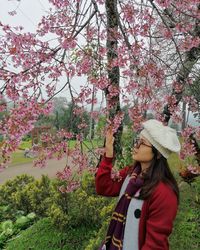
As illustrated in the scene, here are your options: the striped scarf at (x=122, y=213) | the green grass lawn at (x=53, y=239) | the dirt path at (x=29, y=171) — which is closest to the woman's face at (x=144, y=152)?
the striped scarf at (x=122, y=213)

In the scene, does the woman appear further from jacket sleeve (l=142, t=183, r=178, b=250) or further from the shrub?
the shrub

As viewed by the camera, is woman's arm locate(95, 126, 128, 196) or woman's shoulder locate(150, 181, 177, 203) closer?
woman's shoulder locate(150, 181, 177, 203)

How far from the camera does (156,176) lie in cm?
192

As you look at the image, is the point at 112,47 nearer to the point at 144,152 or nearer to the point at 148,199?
the point at 144,152

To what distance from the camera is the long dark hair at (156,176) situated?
6.11ft

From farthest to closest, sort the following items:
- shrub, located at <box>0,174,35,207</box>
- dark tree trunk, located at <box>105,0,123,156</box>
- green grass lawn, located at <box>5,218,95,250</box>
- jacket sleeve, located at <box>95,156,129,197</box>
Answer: shrub, located at <box>0,174,35,207</box> → green grass lawn, located at <box>5,218,95,250</box> → dark tree trunk, located at <box>105,0,123,156</box> → jacket sleeve, located at <box>95,156,129,197</box>

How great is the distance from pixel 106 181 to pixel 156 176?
361mm

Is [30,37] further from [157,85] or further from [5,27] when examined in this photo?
[157,85]

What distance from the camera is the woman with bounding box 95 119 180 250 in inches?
70.9

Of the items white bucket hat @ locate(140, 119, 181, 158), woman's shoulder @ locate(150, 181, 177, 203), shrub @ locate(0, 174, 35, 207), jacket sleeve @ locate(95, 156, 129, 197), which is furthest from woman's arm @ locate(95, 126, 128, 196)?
shrub @ locate(0, 174, 35, 207)

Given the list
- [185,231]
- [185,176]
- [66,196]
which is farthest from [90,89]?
[185,176]

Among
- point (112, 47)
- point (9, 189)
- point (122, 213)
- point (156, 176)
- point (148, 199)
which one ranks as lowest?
point (9, 189)

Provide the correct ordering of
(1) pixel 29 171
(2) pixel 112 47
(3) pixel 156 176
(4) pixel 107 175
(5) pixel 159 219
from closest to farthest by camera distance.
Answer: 1. (5) pixel 159 219
2. (3) pixel 156 176
3. (4) pixel 107 175
4. (2) pixel 112 47
5. (1) pixel 29 171

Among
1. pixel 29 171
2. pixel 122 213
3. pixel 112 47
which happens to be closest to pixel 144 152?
pixel 122 213
